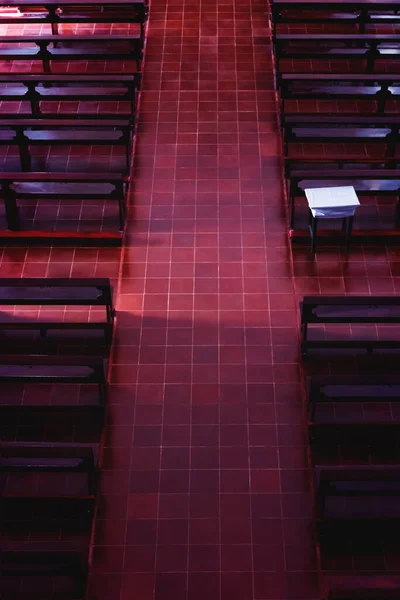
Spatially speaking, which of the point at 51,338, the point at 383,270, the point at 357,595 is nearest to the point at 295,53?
the point at 383,270

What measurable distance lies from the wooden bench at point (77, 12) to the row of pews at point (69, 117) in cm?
1

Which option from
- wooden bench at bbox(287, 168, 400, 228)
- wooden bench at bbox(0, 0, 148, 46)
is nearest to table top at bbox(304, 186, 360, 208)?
wooden bench at bbox(287, 168, 400, 228)

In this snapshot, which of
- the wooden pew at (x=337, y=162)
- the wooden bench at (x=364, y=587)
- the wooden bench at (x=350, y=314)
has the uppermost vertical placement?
the wooden pew at (x=337, y=162)

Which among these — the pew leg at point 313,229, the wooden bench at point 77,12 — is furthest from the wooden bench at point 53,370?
the wooden bench at point 77,12

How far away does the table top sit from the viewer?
30.0 ft

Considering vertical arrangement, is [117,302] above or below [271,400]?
above

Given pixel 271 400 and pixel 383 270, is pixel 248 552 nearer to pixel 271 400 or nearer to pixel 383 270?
pixel 271 400

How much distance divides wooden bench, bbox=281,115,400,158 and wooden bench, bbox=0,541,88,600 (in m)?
5.53

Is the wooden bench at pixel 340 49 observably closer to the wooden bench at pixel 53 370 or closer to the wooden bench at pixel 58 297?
the wooden bench at pixel 58 297

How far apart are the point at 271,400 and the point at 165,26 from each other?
7.09 m

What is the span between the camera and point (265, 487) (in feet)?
24.5

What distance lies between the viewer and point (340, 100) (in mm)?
11688

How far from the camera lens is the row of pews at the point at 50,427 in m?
6.87

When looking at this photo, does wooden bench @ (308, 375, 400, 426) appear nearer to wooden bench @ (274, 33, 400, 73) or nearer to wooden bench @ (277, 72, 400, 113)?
wooden bench @ (277, 72, 400, 113)
